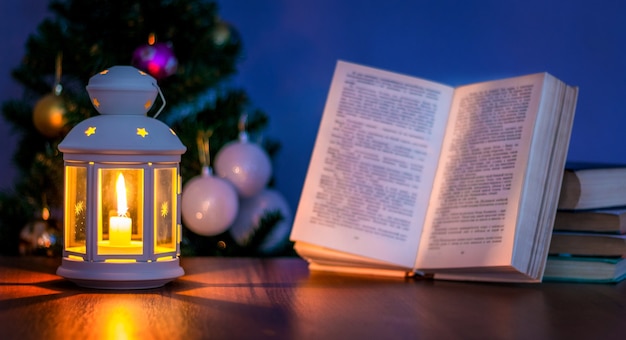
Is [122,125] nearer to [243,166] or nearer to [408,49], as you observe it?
[243,166]

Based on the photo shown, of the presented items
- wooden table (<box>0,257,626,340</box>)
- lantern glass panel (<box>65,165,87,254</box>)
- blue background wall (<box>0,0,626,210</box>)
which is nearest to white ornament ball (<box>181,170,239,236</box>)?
blue background wall (<box>0,0,626,210</box>)

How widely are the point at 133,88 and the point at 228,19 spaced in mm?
1376

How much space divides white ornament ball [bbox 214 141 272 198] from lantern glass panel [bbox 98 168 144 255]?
3.02 ft

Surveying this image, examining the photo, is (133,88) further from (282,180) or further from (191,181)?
(282,180)

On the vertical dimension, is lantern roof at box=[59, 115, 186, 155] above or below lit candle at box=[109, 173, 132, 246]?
above

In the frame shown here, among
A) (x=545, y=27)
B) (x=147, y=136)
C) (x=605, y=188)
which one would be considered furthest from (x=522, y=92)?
(x=545, y=27)

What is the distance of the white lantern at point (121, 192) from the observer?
2.66 feet

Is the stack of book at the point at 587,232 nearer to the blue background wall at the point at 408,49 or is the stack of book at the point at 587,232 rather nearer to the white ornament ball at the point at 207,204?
the white ornament ball at the point at 207,204

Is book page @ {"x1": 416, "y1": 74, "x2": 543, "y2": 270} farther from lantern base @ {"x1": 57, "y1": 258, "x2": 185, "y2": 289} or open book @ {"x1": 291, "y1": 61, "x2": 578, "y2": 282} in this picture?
lantern base @ {"x1": 57, "y1": 258, "x2": 185, "y2": 289}

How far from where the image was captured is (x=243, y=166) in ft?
5.78

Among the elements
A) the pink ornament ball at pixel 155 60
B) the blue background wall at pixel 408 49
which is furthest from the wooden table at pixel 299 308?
the blue background wall at pixel 408 49

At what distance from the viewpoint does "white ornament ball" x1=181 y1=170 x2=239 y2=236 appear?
1663 mm

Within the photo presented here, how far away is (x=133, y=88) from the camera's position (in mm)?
824

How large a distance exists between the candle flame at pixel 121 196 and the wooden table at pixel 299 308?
0.25 feet
